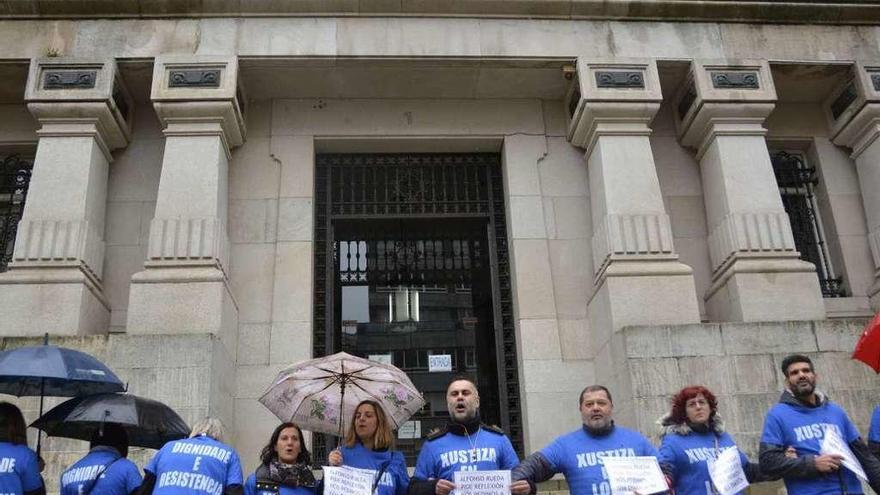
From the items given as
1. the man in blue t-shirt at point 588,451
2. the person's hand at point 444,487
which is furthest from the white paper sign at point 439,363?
the person's hand at point 444,487

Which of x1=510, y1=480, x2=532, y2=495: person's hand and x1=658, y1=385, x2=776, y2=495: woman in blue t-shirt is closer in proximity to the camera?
x1=510, y1=480, x2=532, y2=495: person's hand

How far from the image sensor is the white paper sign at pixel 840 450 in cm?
556

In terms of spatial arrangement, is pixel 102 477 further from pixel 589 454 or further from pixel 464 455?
pixel 589 454

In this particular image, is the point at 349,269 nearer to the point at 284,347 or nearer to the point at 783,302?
the point at 284,347

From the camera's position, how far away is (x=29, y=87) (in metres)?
11.0

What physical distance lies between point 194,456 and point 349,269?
7.46m

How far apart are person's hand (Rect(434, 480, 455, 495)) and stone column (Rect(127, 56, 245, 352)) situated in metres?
5.27

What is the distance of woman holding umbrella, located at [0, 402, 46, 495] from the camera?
5820 mm

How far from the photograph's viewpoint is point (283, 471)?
19.3ft

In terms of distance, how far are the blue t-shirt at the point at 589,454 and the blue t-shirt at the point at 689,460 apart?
0.53 ft

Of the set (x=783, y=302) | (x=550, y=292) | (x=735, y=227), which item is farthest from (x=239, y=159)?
(x=783, y=302)

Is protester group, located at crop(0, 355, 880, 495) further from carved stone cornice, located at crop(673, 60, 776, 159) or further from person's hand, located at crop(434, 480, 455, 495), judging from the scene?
carved stone cornice, located at crop(673, 60, 776, 159)

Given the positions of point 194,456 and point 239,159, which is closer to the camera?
point 194,456

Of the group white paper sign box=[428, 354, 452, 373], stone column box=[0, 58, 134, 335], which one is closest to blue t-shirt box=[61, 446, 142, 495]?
stone column box=[0, 58, 134, 335]
